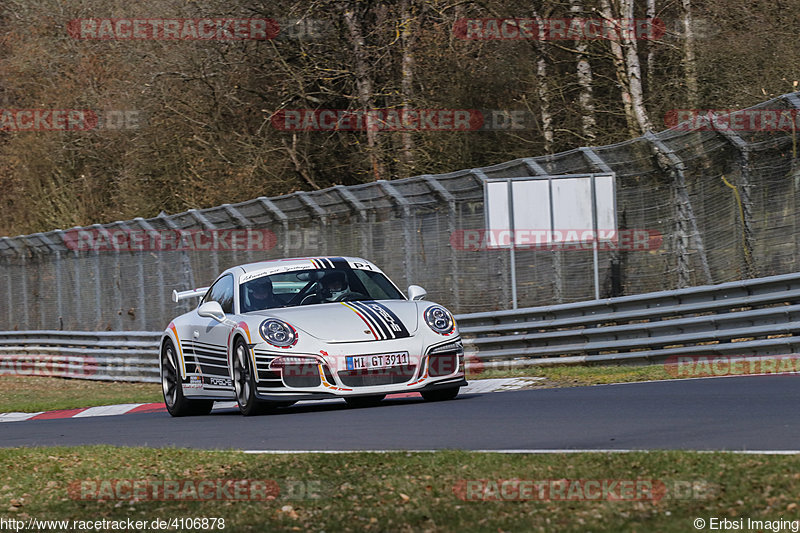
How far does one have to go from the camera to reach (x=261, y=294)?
1184cm

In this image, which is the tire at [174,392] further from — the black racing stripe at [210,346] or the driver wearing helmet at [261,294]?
the driver wearing helmet at [261,294]

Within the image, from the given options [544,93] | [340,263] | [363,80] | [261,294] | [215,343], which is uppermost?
[363,80]

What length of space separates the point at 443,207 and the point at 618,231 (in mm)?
2897

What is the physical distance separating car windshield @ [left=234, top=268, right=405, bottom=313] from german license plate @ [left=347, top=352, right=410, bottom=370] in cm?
133

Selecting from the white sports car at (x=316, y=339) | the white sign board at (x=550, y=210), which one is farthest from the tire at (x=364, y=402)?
the white sign board at (x=550, y=210)

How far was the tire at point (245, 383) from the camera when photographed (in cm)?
1090

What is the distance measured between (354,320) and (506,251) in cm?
644

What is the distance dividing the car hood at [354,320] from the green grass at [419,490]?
274cm

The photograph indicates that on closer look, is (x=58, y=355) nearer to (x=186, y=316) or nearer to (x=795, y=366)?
(x=186, y=316)

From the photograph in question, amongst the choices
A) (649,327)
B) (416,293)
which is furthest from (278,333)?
(649,327)

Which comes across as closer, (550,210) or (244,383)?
(244,383)

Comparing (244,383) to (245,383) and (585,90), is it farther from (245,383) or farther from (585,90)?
(585,90)

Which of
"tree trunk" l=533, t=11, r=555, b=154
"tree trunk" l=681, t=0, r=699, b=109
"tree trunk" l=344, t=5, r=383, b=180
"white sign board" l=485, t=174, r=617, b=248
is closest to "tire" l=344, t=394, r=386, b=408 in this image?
"white sign board" l=485, t=174, r=617, b=248

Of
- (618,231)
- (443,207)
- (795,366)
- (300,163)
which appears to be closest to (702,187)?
(618,231)
